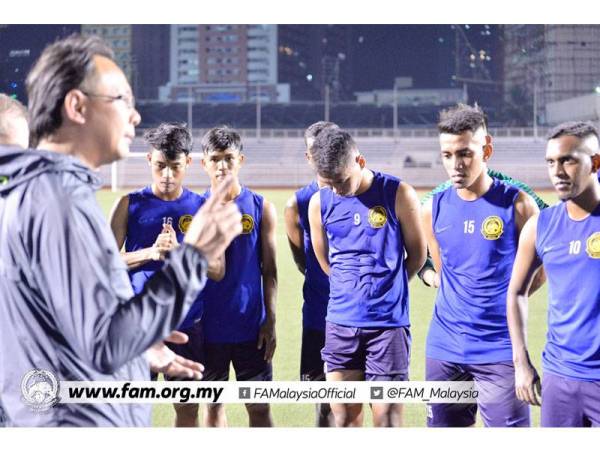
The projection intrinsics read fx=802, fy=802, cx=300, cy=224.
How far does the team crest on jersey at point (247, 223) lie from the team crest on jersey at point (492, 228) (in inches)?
38.7

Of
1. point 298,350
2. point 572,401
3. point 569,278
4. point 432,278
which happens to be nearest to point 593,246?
point 569,278

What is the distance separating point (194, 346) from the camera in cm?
351

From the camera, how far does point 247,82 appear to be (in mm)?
3646

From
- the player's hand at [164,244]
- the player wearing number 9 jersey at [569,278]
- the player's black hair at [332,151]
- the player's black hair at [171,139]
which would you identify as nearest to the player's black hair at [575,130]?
the player wearing number 9 jersey at [569,278]

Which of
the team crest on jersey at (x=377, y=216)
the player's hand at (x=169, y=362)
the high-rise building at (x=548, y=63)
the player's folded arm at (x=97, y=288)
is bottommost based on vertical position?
the player's hand at (x=169, y=362)

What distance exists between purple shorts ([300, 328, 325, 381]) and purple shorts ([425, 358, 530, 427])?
514 mm

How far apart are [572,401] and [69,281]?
194 cm

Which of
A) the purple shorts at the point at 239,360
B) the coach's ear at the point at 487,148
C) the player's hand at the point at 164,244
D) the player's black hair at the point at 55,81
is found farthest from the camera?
the purple shorts at the point at 239,360

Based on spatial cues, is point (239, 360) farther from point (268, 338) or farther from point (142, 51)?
point (142, 51)

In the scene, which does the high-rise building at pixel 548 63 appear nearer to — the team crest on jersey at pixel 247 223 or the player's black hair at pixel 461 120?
the player's black hair at pixel 461 120

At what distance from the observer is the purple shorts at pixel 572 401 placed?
291cm

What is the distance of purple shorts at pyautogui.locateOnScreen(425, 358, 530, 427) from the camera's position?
10.7 ft
